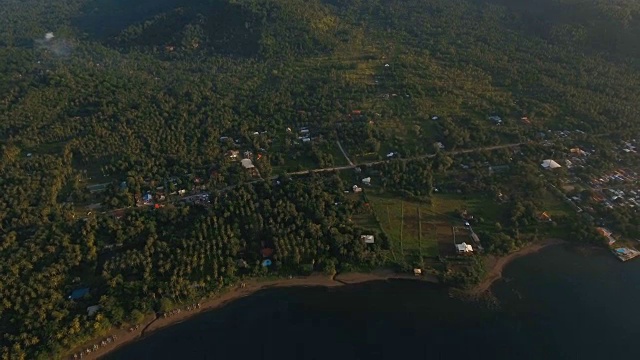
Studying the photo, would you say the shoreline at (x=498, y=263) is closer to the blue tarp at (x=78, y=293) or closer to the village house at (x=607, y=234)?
the village house at (x=607, y=234)

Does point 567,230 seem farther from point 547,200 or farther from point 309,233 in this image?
point 309,233

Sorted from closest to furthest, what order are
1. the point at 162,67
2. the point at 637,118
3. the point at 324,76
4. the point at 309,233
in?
the point at 309,233, the point at 637,118, the point at 324,76, the point at 162,67

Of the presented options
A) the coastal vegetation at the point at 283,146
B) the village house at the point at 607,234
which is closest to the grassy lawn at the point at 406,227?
the coastal vegetation at the point at 283,146

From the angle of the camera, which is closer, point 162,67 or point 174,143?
point 174,143

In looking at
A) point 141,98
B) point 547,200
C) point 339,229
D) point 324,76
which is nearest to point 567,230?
point 547,200

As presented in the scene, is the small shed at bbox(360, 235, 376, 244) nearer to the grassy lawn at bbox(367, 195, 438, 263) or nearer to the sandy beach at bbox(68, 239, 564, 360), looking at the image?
the grassy lawn at bbox(367, 195, 438, 263)

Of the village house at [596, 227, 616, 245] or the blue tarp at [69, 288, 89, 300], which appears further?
the village house at [596, 227, 616, 245]

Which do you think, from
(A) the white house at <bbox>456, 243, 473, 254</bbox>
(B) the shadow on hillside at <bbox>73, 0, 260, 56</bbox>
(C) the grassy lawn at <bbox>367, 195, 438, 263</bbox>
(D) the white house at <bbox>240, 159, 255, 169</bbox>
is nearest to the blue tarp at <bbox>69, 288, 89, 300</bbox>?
(D) the white house at <bbox>240, 159, 255, 169</bbox>
